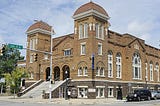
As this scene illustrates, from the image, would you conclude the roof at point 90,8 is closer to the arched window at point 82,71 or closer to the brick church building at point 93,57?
the brick church building at point 93,57

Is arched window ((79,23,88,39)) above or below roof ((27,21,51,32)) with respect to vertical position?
below

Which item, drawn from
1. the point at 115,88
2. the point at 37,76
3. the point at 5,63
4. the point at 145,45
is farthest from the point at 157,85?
the point at 5,63

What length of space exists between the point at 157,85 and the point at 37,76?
2728 cm

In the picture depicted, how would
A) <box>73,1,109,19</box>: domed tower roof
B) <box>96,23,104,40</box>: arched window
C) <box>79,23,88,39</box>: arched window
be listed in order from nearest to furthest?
<box>73,1,109,19</box>: domed tower roof < <box>79,23,88,39</box>: arched window < <box>96,23,104,40</box>: arched window

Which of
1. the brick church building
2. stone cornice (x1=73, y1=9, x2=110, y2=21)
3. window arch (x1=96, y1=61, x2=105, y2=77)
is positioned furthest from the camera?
stone cornice (x1=73, y1=9, x2=110, y2=21)

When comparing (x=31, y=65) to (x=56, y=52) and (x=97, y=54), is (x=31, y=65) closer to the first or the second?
(x=56, y=52)

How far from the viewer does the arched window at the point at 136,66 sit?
53.0 m

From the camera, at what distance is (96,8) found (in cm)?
4431

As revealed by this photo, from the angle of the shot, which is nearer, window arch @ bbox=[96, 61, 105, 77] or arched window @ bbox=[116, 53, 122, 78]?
window arch @ bbox=[96, 61, 105, 77]

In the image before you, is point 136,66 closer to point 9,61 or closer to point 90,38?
point 90,38

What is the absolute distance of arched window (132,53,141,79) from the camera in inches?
2086

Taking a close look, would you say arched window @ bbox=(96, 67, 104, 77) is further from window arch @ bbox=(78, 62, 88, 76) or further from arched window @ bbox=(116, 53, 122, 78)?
arched window @ bbox=(116, 53, 122, 78)

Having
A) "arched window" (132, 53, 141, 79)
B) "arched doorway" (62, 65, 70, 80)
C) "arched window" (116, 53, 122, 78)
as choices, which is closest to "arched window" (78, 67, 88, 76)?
"arched doorway" (62, 65, 70, 80)

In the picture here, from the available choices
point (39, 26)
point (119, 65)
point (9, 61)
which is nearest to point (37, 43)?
point (39, 26)
